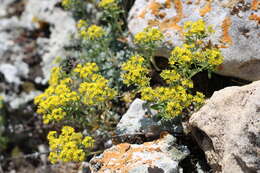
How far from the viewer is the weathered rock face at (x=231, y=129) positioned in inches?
134

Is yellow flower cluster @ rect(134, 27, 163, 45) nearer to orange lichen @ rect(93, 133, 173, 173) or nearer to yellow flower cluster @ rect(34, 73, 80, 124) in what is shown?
yellow flower cluster @ rect(34, 73, 80, 124)

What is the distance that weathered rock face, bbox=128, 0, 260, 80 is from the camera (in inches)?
175

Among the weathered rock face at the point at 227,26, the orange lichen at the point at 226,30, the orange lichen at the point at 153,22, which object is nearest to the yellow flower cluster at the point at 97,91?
the weathered rock face at the point at 227,26

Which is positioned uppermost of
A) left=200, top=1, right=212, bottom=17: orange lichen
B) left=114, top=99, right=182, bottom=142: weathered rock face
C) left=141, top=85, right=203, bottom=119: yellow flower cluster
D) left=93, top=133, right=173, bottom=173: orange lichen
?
left=200, top=1, right=212, bottom=17: orange lichen

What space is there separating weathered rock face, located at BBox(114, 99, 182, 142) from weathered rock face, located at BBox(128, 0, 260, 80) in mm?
916

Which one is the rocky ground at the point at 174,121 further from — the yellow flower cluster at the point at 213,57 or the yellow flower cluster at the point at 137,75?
the yellow flower cluster at the point at 137,75

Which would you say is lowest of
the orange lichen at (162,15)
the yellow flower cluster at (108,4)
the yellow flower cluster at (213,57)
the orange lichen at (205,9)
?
the yellow flower cluster at (213,57)

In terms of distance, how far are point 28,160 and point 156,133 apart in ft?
10.6

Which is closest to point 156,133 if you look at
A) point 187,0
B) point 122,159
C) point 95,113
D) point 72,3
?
point 122,159

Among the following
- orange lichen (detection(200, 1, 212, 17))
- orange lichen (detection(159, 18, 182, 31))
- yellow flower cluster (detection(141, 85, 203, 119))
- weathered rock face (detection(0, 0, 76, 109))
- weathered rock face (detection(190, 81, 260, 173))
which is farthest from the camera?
weathered rock face (detection(0, 0, 76, 109))

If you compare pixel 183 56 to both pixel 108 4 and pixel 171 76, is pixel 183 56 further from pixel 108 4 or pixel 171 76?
pixel 108 4

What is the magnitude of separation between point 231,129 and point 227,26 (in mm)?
1624

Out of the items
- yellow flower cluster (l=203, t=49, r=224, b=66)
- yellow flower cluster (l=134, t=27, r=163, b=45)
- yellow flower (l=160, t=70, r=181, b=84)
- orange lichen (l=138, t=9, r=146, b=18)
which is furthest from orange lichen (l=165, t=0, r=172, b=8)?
yellow flower (l=160, t=70, r=181, b=84)

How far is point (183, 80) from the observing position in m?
4.26
